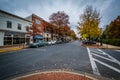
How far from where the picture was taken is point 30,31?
30906mm

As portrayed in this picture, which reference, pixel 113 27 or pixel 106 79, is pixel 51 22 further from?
pixel 106 79

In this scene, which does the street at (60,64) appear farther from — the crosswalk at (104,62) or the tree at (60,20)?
the tree at (60,20)

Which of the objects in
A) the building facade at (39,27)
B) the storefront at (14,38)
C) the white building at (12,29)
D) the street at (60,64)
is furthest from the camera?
the building facade at (39,27)

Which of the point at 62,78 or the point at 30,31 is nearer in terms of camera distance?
the point at 62,78

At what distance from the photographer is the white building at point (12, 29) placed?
24.0m

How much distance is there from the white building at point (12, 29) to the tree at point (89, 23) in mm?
17099

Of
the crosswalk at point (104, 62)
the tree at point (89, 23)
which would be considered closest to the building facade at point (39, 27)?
the tree at point (89, 23)

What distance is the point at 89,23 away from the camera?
33.7 m

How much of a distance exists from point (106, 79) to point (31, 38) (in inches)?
1302

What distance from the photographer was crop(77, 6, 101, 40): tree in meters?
32.7

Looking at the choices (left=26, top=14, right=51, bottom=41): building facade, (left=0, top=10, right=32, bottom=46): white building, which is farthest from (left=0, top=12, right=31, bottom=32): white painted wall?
(left=26, top=14, right=51, bottom=41): building facade

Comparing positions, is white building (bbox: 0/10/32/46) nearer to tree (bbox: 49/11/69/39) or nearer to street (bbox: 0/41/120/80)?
street (bbox: 0/41/120/80)

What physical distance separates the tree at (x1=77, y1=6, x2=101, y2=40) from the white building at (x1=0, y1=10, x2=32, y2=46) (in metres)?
17.1

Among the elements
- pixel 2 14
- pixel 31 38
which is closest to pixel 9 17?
pixel 2 14
